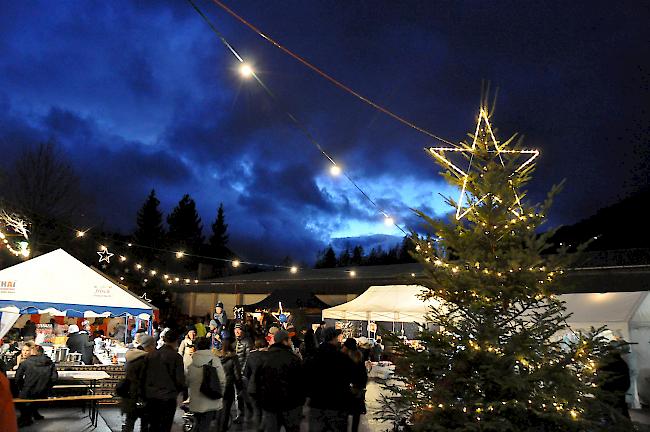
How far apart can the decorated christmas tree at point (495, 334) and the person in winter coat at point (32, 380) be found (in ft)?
20.8

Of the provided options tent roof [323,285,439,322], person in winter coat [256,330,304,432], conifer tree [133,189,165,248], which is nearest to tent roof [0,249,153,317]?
tent roof [323,285,439,322]

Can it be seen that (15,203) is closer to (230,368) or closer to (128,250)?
(128,250)

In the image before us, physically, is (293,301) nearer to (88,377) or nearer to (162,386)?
(88,377)

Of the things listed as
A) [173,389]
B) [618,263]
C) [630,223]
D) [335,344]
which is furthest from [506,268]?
[630,223]

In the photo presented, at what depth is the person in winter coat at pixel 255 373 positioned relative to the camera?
595 cm

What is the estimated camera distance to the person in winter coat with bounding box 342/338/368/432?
212 inches

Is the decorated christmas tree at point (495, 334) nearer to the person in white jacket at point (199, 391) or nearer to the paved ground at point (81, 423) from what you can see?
the person in white jacket at point (199, 391)

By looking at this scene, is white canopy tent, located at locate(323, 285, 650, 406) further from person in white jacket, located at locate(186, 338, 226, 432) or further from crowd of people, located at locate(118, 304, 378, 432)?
person in white jacket, located at locate(186, 338, 226, 432)

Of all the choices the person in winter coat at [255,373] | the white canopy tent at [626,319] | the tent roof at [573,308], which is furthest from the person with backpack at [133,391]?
the white canopy tent at [626,319]

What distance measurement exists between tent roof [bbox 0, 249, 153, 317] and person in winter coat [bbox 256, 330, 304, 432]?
682cm

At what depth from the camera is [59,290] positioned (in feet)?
35.1

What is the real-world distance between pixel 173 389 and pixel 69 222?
94.5 feet

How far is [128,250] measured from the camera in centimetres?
4484

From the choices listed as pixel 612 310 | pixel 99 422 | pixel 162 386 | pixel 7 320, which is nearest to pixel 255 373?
pixel 162 386
